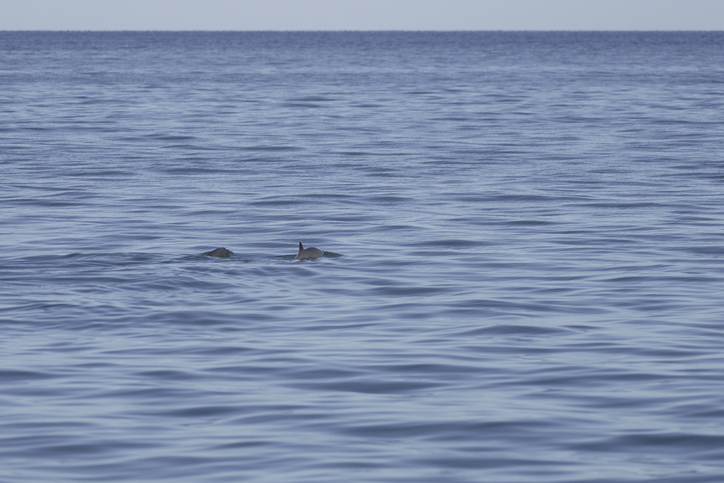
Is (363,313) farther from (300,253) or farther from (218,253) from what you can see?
(218,253)

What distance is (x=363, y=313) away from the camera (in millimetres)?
12898

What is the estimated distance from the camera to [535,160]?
2859 cm

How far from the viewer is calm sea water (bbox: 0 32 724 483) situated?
27.5 feet

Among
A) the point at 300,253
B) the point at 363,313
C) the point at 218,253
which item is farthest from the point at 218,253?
the point at 363,313

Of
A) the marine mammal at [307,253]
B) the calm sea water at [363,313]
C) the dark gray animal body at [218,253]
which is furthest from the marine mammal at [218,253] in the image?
the marine mammal at [307,253]

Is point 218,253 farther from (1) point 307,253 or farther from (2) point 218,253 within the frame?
(1) point 307,253

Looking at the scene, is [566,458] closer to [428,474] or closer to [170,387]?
[428,474]

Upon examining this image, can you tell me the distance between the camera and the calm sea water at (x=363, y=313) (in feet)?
27.5

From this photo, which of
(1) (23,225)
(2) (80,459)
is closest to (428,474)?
(2) (80,459)

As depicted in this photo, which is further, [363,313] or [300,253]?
[300,253]

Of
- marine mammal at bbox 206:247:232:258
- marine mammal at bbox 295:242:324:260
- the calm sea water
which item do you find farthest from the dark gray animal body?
marine mammal at bbox 295:242:324:260

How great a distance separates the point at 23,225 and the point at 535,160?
43.7ft

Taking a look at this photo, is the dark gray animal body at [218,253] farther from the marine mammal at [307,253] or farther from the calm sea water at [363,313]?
the marine mammal at [307,253]

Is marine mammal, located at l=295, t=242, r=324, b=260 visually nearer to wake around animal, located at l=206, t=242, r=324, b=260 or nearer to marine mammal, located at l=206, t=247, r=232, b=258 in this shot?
wake around animal, located at l=206, t=242, r=324, b=260
